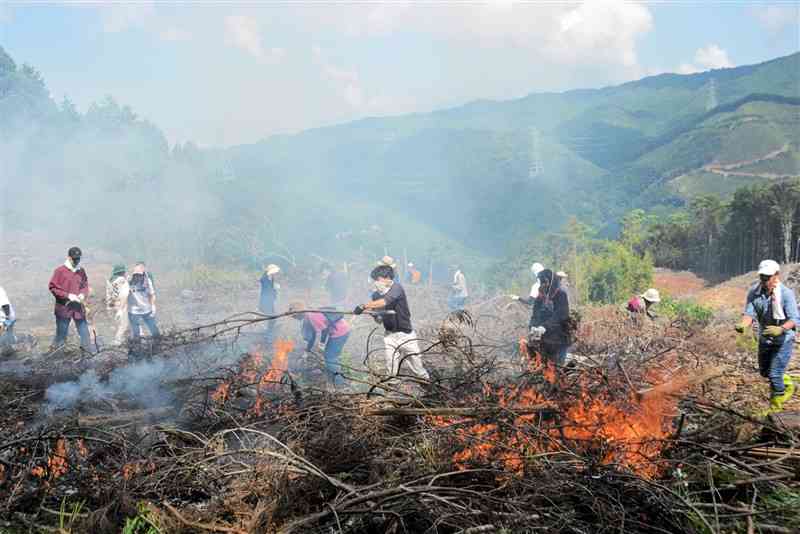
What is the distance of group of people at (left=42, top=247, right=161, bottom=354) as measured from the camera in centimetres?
776

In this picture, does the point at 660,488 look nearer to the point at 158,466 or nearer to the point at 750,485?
the point at 750,485

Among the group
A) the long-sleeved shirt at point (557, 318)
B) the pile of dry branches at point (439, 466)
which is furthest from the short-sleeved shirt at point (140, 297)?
the long-sleeved shirt at point (557, 318)

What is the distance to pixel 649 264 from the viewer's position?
15.8 meters

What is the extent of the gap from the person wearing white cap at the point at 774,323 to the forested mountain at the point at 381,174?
1820 cm

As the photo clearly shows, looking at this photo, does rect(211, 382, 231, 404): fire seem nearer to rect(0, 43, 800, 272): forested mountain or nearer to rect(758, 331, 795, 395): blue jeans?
rect(758, 331, 795, 395): blue jeans

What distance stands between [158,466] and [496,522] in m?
2.33

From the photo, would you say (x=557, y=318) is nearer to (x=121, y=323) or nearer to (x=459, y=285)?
(x=459, y=285)

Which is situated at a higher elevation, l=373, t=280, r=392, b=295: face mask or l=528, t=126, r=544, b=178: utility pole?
l=528, t=126, r=544, b=178: utility pole

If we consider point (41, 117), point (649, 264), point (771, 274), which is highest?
point (41, 117)

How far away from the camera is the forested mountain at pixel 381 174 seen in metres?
22.0

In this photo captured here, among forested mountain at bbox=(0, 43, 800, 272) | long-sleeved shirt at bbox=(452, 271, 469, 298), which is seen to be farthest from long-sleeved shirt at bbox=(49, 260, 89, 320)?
forested mountain at bbox=(0, 43, 800, 272)

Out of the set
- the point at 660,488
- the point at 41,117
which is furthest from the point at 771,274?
the point at 41,117

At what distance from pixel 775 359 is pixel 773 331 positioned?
16.0 inches

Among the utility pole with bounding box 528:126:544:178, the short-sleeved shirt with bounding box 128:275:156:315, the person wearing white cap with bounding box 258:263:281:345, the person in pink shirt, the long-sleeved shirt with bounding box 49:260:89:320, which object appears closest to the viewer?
the person in pink shirt
